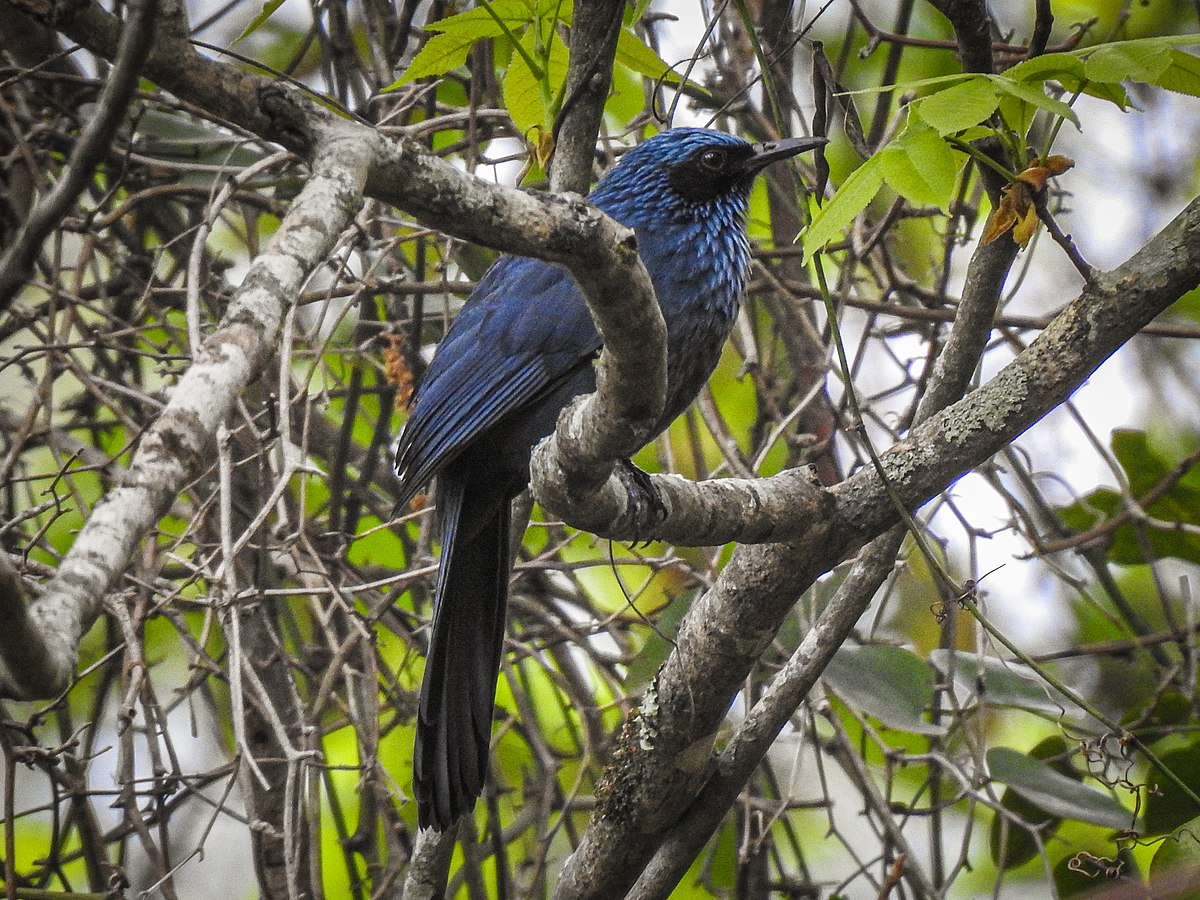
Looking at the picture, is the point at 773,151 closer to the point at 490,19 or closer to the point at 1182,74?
the point at 490,19

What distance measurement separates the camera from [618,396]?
2.04 m

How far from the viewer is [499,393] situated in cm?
327

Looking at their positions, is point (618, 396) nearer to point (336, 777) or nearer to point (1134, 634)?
point (1134, 634)

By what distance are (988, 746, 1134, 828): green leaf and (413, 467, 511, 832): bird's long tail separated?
1.40 m

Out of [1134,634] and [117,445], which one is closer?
[1134,634]

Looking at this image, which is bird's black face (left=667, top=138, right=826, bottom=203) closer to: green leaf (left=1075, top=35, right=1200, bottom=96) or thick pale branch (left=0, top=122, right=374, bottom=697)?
green leaf (left=1075, top=35, right=1200, bottom=96)

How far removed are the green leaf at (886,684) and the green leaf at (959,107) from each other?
5.70ft

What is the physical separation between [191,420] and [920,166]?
49.2 inches

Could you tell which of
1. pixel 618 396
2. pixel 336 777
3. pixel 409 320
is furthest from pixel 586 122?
pixel 336 777

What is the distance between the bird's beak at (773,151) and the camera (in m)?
3.28

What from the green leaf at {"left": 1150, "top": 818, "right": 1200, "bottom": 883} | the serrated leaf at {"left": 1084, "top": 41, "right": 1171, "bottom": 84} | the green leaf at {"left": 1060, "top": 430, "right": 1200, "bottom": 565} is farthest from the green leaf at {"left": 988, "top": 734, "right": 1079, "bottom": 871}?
the serrated leaf at {"left": 1084, "top": 41, "right": 1171, "bottom": 84}

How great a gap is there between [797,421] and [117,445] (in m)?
2.55

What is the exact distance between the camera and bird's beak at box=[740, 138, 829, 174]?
10.8ft

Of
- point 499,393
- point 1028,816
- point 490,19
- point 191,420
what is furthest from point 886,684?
point 191,420
